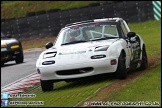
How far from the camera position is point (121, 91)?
8.99m

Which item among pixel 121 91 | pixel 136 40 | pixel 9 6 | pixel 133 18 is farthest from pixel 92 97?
pixel 9 6

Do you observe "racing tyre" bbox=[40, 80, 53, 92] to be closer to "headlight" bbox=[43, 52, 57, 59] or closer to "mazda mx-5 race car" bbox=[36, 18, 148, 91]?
"mazda mx-5 race car" bbox=[36, 18, 148, 91]

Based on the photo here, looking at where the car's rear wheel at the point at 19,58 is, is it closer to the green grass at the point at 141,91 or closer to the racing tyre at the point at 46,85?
the racing tyre at the point at 46,85

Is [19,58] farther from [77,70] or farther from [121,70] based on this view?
[121,70]

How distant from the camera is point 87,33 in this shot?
12156 millimetres

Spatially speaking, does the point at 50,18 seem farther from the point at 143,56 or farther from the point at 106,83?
the point at 106,83

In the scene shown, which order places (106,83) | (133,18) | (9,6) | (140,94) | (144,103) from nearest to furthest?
1. (144,103)
2. (140,94)
3. (106,83)
4. (133,18)
5. (9,6)

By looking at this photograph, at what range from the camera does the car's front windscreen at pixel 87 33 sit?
39.3 feet

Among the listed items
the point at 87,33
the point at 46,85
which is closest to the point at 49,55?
A: the point at 46,85

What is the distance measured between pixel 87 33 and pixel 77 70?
1.66m

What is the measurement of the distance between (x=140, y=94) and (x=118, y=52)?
90.7 inches

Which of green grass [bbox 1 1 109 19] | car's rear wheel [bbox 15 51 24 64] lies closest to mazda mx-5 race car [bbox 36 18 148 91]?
car's rear wheel [bbox 15 51 24 64]

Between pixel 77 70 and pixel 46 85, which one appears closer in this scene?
pixel 77 70

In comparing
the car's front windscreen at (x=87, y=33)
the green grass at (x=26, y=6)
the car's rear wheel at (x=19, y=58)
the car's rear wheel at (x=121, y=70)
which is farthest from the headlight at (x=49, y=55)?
the green grass at (x=26, y=6)
